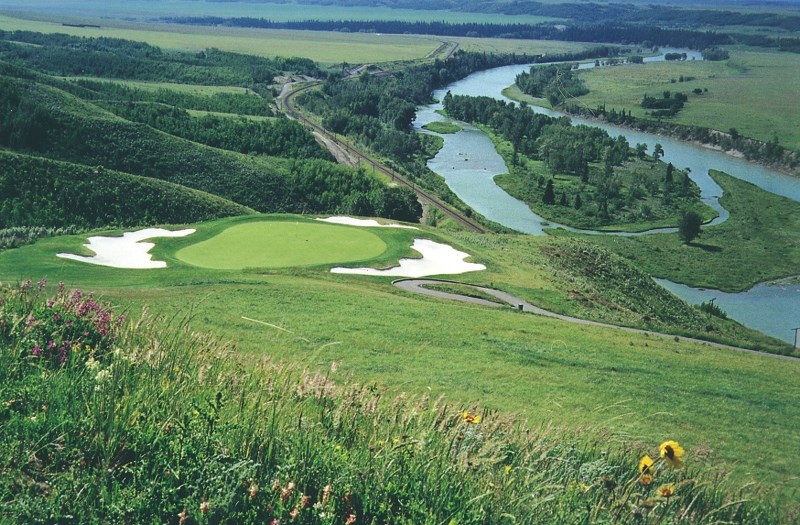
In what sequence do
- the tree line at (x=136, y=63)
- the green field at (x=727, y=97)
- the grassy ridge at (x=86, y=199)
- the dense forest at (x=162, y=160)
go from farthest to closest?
the tree line at (x=136, y=63)
the green field at (x=727, y=97)
the dense forest at (x=162, y=160)
the grassy ridge at (x=86, y=199)

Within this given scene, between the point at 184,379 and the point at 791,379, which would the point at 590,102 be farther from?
the point at 184,379

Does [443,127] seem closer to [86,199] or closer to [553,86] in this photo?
[553,86]

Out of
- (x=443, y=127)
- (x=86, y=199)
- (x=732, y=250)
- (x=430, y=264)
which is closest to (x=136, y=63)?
(x=443, y=127)

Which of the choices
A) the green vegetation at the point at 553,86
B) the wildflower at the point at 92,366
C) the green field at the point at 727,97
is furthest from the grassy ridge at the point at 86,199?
the green vegetation at the point at 553,86

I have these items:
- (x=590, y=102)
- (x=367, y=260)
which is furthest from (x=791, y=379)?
(x=590, y=102)

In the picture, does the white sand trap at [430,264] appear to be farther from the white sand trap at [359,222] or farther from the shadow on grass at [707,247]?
the shadow on grass at [707,247]

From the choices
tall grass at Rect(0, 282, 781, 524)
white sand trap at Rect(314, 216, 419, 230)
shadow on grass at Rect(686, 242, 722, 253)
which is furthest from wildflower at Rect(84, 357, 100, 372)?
shadow on grass at Rect(686, 242, 722, 253)
